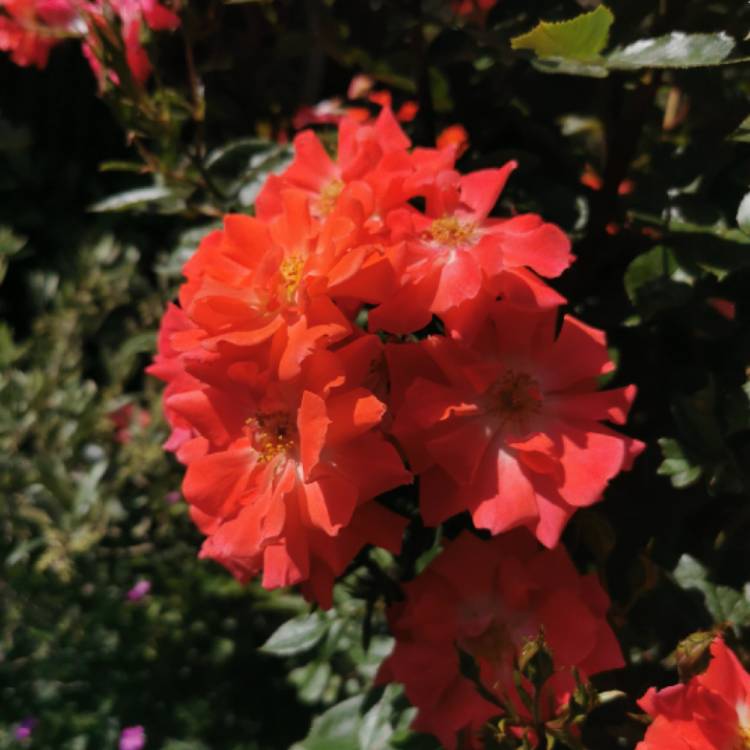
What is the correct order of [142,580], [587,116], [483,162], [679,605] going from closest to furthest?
[679,605] → [483,162] → [587,116] → [142,580]

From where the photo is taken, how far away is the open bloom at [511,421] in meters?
0.67

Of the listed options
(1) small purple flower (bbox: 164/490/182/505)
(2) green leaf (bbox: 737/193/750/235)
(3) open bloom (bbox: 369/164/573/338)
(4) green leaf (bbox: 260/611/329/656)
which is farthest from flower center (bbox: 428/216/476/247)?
(1) small purple flower (bbox: 164/490/182/505)

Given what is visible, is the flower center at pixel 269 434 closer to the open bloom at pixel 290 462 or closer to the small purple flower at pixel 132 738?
the open bloom at pixel 290 462

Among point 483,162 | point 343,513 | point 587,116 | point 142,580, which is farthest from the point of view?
point 142,580

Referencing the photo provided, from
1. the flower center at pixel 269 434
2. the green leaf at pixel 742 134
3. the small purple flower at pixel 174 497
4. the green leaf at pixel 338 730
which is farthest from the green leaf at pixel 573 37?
the small purple flower at pixel 174 497

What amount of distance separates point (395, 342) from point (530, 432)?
129 mm

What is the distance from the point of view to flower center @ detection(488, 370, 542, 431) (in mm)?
734

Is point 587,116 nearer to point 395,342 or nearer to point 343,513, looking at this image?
point 395,342

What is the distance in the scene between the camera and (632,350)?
0.98 m

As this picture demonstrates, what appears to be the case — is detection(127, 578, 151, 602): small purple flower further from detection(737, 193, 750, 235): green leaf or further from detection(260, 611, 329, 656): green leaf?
detection(737, 193, 750, 235): green leaf

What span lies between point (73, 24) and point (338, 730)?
0.86m

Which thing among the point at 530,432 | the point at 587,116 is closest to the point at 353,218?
the point at 530,432

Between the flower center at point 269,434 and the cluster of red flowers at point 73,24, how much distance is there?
1.39 ft

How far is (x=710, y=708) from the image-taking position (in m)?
0.64
